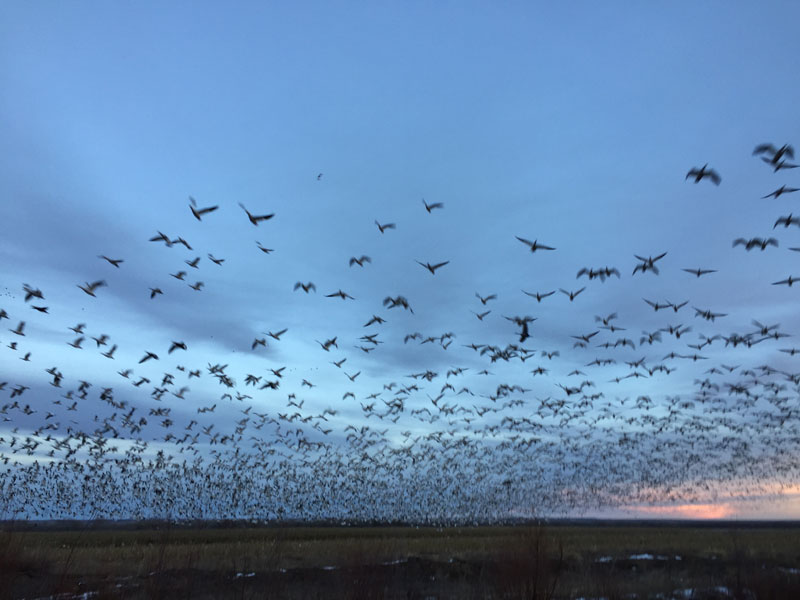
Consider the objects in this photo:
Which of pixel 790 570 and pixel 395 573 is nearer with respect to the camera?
pixel 395 573

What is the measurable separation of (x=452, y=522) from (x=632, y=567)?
82181mm

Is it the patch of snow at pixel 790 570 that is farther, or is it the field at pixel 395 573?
the patch of snow at pixel 790 570

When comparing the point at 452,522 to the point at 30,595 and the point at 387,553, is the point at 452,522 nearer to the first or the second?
the point at 387,553

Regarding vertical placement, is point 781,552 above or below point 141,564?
above

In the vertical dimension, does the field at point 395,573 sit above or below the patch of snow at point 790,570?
below

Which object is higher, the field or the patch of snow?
the patch of snow

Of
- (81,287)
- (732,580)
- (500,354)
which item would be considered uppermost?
(500,354)

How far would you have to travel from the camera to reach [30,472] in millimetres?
47625

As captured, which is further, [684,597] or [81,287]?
[684,597]

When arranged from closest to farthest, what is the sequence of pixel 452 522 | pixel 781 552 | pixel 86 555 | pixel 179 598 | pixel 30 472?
pixel 179 598 → pixel 86 555 → pixel 781 552 → pixel 30 472 → pixel 452 522

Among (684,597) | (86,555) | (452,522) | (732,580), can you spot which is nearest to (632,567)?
(732,580)

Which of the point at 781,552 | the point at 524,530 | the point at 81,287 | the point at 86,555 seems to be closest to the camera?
the point at 524,530

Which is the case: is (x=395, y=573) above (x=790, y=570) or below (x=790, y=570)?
below

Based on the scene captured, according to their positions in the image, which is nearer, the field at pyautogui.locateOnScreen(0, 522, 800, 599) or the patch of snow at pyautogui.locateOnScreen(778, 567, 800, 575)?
the field at pyautogui.locateOnScreen(0, 522, 800, 599)
